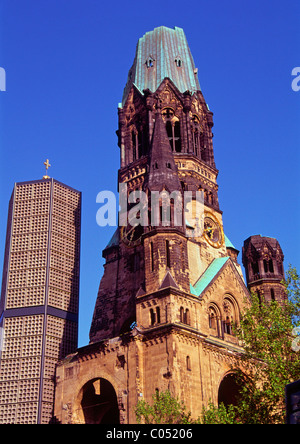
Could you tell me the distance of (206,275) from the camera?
5722 centimetres

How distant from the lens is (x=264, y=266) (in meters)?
65.2

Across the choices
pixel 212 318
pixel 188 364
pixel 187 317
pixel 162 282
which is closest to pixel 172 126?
pixel 212 318

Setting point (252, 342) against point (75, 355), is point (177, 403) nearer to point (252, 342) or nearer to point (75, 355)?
point (252, 342)

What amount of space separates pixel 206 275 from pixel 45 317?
14902 mm

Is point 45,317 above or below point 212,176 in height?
below

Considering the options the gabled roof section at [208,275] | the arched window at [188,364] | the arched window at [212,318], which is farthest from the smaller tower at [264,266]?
the arched window at [188,364]

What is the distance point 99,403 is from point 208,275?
47.8ft

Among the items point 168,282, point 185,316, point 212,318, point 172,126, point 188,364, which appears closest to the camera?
point 188,364

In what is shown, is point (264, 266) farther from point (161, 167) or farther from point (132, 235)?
point (161, 167)

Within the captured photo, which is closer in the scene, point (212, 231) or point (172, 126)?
point (212, 231)

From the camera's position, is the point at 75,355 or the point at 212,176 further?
the point at 212,176

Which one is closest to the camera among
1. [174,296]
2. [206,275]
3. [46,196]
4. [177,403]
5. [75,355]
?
[177,403]

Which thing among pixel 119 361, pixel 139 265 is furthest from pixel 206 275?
pixel 119 361

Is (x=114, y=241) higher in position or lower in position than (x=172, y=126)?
lower
